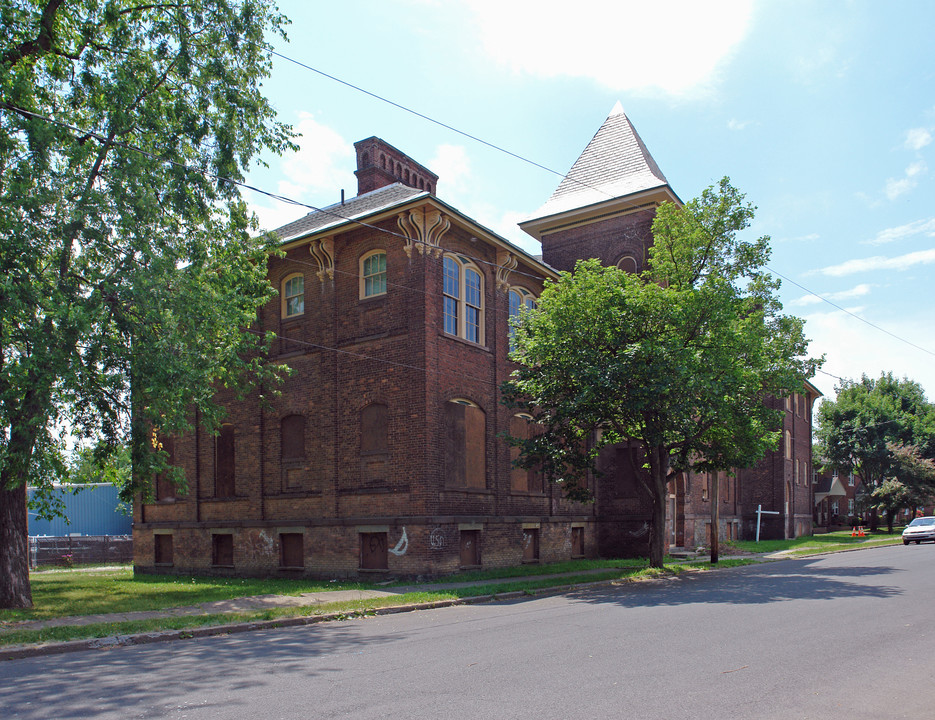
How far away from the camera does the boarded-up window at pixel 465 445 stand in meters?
20.5

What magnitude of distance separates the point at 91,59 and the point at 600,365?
43.8 feet

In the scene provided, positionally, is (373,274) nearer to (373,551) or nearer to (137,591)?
(373,551)

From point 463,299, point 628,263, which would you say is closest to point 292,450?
point 463,299

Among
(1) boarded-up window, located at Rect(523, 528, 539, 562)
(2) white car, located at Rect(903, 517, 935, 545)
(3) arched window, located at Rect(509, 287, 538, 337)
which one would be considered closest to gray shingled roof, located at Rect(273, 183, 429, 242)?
(3) arched window, located at Rect(509, 287, 538, 337)

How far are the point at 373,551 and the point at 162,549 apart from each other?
9904mm

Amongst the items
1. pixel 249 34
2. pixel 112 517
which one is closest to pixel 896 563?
pixel 249 34

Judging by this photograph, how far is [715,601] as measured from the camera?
1375 centimetres

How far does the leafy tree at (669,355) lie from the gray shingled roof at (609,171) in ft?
25.6

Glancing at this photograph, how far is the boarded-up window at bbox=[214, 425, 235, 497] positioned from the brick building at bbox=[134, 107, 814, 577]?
0.05 metres

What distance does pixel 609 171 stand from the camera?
31641mm

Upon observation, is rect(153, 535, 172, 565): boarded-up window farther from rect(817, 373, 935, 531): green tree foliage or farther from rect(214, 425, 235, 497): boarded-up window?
rect(817, 373, 935, 531): green tree foliage

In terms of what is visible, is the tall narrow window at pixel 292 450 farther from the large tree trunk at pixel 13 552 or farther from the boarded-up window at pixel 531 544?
the large tree trunk at pixel 13 552

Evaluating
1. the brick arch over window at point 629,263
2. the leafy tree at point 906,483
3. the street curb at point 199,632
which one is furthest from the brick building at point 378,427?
the leafy tree at point 906,483

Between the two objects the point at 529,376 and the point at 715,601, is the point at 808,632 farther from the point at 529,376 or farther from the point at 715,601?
the point at 529,376
